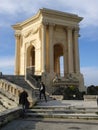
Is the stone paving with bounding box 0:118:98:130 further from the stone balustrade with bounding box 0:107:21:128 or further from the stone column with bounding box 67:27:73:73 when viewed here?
the stone column with bounding box 67:27:73:73

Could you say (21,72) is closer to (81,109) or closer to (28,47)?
(28,47)

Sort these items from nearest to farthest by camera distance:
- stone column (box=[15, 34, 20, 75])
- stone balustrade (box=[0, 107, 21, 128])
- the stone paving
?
the stone paving → stone balustrade (box=[0, 107, 21, 128]) → stone column (box=[15, 34, 20, 75])

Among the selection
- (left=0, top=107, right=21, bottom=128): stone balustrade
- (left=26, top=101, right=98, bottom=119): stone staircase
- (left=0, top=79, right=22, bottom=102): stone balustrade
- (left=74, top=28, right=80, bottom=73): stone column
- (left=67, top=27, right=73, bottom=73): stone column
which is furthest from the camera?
(left=74, top=28, right=80, bottom=73): stone column

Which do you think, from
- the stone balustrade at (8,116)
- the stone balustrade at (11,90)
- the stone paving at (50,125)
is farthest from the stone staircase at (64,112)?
the stone balustrade at (11,90)

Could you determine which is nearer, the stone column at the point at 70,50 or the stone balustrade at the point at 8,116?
the stone balustrade at the point at 8,116

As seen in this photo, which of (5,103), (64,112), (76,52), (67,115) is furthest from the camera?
(76,52)

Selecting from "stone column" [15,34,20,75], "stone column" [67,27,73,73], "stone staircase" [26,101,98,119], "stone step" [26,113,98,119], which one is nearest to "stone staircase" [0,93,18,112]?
"stone staircase" [26,101,98,119]

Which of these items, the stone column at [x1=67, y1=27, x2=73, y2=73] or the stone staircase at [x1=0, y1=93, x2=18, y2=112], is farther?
the stone column at [x1=67, y1=27, x2=73, y2=73]

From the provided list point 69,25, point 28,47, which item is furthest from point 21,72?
point 69,25

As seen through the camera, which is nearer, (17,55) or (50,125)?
(50,125)

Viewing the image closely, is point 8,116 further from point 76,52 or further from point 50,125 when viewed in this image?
point 76,52

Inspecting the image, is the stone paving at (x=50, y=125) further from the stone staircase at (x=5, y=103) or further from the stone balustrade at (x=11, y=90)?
the stone balustrade at (x=11, y=90)

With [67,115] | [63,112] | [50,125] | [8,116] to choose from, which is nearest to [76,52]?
[63,112]

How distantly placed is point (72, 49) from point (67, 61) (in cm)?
196
